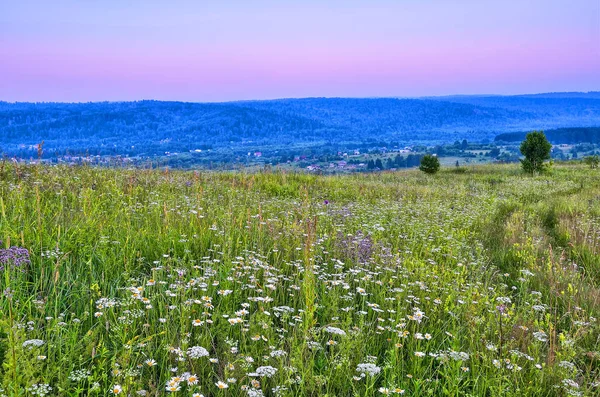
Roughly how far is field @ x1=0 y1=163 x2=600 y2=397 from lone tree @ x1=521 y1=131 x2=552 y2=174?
2923cm

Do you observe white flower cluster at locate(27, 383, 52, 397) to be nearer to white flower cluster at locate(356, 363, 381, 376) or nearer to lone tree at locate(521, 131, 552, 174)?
white flower cluster at locate(356, 363, 381, 376)

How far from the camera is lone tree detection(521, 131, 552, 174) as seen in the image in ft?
108

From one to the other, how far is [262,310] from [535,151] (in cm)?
3636

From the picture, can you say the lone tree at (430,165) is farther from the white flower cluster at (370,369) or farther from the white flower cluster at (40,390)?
the white flower cluster at (40,390)

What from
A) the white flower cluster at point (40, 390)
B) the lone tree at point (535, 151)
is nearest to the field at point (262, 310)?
the white flower cluster at point (40, 390)

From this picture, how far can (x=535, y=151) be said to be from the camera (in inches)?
1310

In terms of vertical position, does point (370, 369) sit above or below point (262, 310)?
below

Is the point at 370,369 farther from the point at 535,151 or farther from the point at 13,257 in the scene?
the point at 535,151

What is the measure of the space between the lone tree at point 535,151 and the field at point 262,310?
29.2 metres

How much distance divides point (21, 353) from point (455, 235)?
6.70 metres

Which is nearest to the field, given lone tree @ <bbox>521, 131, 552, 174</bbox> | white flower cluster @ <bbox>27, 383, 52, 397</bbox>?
white flower cluster @ <bbox>27, 383, 52, 397</bbox>

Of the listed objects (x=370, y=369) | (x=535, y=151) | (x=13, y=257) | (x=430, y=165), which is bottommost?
(x=430, y=165)

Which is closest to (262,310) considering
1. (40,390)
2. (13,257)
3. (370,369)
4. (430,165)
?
(370,369)

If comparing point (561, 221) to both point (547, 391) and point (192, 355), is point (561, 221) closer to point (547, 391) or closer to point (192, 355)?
point (547, 391)
